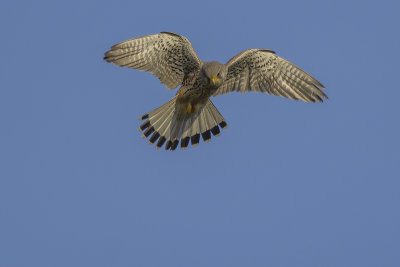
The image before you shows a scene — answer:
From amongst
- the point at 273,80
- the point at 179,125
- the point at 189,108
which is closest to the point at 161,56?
the point at 189,108

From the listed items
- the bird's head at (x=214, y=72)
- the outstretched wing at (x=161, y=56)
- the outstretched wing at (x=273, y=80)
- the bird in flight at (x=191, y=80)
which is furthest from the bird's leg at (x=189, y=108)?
the bird's head at (x=214, y=72)

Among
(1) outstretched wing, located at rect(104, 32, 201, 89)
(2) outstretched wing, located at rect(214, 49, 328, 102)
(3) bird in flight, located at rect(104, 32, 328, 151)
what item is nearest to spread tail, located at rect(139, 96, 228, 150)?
(3) bird in flight, located at rect(104, 32, 328, 151)

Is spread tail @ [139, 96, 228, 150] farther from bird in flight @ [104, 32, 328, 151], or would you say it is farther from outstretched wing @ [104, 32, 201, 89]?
outstretched wing @ [104, 32, 201, 89]

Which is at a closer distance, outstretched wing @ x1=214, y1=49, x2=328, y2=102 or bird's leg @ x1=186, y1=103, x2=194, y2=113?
bird's leg @ x1=186, y1=103, x2=194, y2=113

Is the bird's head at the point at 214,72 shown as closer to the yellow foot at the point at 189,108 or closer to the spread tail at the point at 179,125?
the yellow foot at the point at 189,108

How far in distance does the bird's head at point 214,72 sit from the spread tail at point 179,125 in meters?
1.27

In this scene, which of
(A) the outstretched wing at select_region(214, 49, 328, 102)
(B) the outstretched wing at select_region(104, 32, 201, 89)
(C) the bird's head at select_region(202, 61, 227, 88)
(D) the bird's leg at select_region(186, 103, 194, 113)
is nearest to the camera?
(C) the bird's head at select_region(202, 61, 227, 88)

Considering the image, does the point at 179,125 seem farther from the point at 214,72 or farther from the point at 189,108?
the point at 214,72

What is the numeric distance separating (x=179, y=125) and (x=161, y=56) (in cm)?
133

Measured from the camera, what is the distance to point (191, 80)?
34.1 feet

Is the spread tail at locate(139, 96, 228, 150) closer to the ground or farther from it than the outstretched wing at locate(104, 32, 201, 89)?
closer to the ground

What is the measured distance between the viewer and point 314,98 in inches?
440

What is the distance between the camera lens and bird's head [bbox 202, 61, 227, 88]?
32.3 ft

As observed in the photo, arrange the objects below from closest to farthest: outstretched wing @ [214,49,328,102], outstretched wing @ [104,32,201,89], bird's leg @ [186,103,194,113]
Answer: outstretched wing @ [104,32,201,89], bird's leg @ [186,103,194,113], outstretched wing @ [214,49,328,102]
